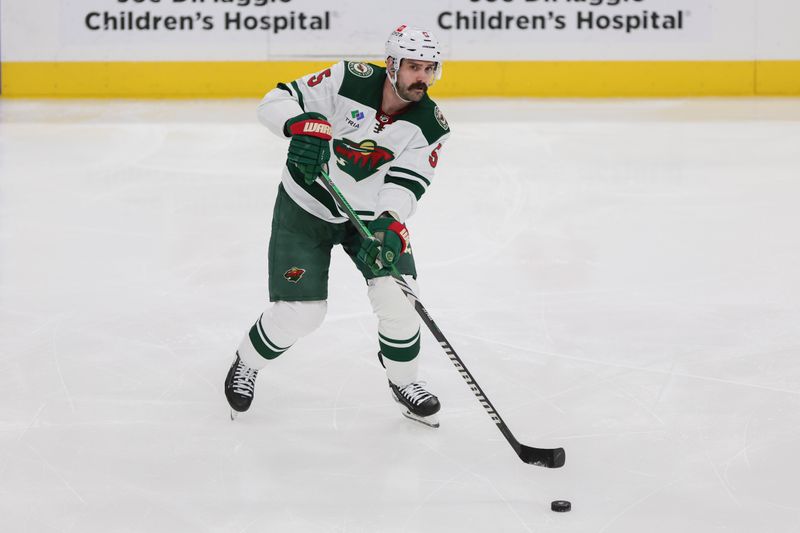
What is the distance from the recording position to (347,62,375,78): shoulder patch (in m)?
2.67

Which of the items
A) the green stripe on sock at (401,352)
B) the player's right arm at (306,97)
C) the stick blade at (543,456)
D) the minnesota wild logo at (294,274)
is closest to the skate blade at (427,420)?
the green stripe on sock at (401,352)

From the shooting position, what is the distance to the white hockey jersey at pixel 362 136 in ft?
8.52

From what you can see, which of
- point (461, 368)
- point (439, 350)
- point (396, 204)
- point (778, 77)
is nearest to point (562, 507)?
point (461, 368)

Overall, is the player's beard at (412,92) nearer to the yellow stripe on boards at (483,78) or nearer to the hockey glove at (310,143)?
the hockey glove at (310,143)

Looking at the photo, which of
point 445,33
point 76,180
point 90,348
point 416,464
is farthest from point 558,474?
point 445,33

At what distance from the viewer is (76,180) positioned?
17.2 feet

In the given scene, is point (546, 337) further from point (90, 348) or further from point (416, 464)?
point (90, 348)

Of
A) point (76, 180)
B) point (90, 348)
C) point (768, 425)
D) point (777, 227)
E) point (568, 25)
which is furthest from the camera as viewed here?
point (568, 25)

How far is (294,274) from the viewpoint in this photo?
8.68 feet

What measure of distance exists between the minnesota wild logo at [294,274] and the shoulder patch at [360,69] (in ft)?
1.62

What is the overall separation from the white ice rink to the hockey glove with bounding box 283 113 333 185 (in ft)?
2.11

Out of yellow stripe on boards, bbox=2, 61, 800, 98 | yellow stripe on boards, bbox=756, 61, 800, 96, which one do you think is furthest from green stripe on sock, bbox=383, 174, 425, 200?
yellow stripe on boards, bbox=756, 61, 800, 96

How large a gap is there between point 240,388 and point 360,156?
2.10ft

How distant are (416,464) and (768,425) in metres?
0.87
